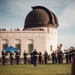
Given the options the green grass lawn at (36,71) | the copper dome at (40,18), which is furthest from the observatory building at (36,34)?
the green grass lawn at (36,71)

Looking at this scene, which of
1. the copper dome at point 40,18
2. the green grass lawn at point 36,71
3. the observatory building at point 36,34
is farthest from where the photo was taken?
the copper dome at point 40,18

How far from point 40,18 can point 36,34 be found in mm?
8884

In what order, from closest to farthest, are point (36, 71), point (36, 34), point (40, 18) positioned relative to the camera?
point (36, 71), point (36, 34), point (40, 18)

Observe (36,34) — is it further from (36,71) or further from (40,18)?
(36,71)

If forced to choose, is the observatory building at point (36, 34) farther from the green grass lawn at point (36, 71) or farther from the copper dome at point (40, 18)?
the green grass lawn at point (36, 71)

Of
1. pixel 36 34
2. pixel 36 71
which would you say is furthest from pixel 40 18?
pixel 36 71

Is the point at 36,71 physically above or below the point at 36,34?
below

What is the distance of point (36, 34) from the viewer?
2361 inches

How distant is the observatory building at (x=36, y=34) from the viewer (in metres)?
59.8

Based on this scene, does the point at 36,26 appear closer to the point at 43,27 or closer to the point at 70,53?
the point at 43,27

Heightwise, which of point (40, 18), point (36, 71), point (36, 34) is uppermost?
point (40, 18)

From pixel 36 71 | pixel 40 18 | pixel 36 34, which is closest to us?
pixel 36 71

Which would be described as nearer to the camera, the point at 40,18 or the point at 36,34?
the point at 36,34

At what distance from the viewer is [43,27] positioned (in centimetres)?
6694
